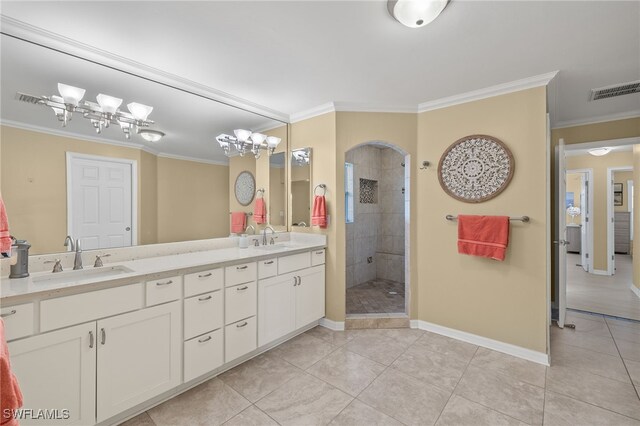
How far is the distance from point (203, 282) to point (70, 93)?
1577mm

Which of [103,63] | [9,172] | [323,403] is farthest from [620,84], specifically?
[9,172]

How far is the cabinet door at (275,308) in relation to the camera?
2.44 meters

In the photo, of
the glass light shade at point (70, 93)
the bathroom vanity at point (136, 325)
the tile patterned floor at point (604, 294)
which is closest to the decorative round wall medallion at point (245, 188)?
the bathroom vanity at point (136, 325)

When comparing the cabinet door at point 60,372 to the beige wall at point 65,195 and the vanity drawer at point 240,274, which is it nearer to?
the beige wall at point 65,195

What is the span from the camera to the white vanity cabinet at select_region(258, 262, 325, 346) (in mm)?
2465

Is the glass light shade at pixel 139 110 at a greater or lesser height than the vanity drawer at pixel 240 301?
greater

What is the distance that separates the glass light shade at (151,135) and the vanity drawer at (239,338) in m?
1.65

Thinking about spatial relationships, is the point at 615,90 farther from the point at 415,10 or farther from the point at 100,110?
the point at 100,110

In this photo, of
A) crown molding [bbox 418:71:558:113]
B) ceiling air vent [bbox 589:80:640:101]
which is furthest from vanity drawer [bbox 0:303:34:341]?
ceiling air vent [bbox 589:80:640:101]

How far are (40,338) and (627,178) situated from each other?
442 inches

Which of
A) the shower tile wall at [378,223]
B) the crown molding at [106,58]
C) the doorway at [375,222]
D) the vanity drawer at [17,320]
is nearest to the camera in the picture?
the vanity drawer at [17,320]

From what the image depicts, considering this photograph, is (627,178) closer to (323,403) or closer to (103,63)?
(323,403)

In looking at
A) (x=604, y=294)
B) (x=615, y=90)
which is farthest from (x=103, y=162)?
(x=604, y=294)

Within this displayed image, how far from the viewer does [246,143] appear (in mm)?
3037
